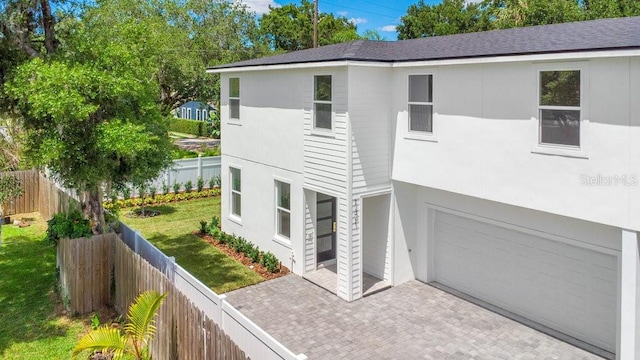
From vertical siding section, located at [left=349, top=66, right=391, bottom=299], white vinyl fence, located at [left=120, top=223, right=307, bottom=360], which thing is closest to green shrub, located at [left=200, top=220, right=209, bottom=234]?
white vinyl fence, located at [left=120, top=223, right=307, bottom=360]

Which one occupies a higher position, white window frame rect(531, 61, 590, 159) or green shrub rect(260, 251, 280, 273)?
white window frame rect(531, 61, 590, 159)

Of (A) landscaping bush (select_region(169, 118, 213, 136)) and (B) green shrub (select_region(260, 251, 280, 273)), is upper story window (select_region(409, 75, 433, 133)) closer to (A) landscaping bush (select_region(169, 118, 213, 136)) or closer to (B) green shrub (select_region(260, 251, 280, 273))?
(B) green shrub (select_region(260, 251, 280, 273))

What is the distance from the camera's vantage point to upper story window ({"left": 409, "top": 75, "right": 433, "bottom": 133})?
1149 cm

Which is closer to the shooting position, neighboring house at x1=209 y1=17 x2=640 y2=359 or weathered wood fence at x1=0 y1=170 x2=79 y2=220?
neighboring house at x1=209 y1=17 x2=640 y2=359

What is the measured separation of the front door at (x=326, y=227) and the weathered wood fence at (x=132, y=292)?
5.64 meters

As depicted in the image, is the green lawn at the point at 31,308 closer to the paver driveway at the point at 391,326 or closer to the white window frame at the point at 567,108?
the paver driveway at the point at 391,326

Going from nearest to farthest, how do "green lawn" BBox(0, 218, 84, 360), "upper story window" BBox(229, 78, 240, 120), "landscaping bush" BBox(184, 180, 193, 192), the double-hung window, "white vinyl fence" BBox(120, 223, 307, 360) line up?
"white vinyl fence" BBox(120, 223, 307, 360)
"green lawn" BBox(0, 218, 84, 360)
the double-hung window
"upper story window" BBox(229, 78, 240, 120)
"landscaping bush" BBox(184, 180, 193, 192)

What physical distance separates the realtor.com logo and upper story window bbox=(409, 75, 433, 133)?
3.80 meters

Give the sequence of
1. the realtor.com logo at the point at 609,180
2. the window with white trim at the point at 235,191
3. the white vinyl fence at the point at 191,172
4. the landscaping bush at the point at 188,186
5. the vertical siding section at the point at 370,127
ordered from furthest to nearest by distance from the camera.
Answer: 1. the landscaping bush at the point at 188,186
2. the white vinyl fence at the point at 191,172
3. the window with white trim at the point at 235,191
4. the vertical siding section at the point at 370,127
5. the realtor.com logo at the point at 609,180

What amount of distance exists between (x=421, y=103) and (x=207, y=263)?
782 centimetres

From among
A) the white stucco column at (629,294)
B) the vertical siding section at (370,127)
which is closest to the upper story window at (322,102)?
the vertical siding section at (370,127)

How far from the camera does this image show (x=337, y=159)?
11.9 m

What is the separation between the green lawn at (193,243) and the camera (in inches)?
521

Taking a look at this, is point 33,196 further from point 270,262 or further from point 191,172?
point 270,262
